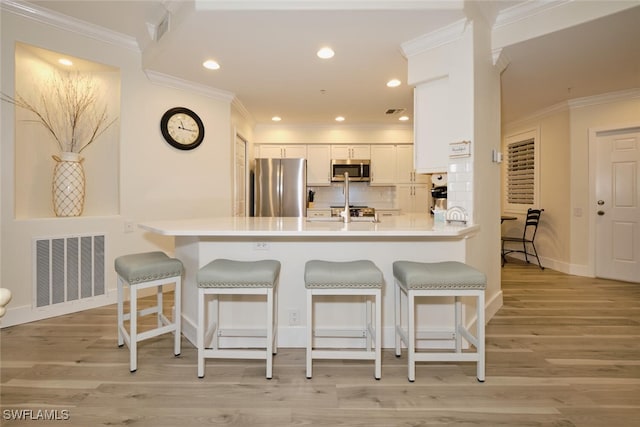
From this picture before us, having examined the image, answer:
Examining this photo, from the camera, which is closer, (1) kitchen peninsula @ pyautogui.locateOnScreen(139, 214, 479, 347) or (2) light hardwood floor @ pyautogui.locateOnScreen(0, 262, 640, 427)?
(2) light hardwood floor @ pyautogui.locateOnScreen(0, 262, 640, 427)

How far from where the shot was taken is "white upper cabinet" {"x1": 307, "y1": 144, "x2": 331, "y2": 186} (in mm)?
5605

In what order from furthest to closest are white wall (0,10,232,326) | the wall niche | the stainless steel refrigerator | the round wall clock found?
the stainless steel refrigerator < the round wall clock < the wall niche < white wall (0,10,232,326)

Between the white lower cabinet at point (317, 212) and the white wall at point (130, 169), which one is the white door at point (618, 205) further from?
the white wall at point (130, 169)

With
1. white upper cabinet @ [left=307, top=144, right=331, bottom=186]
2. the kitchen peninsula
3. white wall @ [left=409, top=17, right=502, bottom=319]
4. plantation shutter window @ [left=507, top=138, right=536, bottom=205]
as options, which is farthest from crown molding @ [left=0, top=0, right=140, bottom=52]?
plantation shutter window @ [left=507, top=138, right=536, bottom=205]

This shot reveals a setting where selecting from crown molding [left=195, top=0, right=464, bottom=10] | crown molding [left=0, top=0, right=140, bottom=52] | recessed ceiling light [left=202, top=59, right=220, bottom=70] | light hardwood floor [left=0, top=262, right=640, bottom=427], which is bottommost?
light hardwood floor [left=0, top=262, right=640, bottom=427]

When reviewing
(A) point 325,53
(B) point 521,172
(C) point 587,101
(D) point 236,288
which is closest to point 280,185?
(A) point 325,53

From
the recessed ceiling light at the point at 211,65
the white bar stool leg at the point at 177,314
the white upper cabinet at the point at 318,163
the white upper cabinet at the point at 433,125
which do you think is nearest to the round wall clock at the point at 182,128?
the recessed ceiling light at the point at 211,65

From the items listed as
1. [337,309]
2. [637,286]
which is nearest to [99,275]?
[337,309]

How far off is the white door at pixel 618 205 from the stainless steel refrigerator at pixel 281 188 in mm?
4208

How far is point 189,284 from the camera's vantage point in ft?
7.66

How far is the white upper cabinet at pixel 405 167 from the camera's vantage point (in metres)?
5.56

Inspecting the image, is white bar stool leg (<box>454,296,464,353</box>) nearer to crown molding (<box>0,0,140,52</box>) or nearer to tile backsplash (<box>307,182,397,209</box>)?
tile backsplash (<box>307,182,397,209</box>)

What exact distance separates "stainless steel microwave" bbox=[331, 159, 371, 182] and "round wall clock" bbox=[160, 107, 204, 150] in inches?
97.7

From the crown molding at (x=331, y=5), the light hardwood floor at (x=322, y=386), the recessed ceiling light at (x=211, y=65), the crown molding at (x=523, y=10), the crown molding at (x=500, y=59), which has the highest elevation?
the crown molding at (x=523, y=10)
